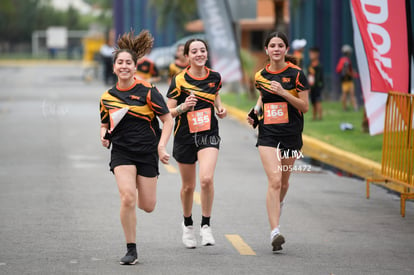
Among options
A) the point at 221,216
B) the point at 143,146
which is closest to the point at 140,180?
the point at 143,146

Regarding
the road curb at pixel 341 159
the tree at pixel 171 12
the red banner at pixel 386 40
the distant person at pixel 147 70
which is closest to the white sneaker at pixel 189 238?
the red banner at pixel 386 40

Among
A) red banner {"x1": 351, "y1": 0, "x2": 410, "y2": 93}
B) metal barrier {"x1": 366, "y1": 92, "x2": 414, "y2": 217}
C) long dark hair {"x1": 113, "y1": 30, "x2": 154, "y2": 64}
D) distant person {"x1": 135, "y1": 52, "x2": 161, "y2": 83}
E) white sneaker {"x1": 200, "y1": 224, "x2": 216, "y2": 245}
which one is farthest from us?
distant person {"x1": 135, "y1": 52, "x2": 161, "y2": 83}

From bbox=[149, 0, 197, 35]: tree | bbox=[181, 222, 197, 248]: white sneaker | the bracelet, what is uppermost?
bbox=[149, 0, 197, 35]: tree

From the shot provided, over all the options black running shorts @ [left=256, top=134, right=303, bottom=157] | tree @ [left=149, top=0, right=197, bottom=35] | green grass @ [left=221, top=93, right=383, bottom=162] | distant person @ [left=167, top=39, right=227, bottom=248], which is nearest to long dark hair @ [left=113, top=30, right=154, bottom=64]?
distant person @ [left=167, top=39, right=227, bottom=248]

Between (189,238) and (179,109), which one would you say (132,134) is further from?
(189,238)

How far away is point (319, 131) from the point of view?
64.0ft

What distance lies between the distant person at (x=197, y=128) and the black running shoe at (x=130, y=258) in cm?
86

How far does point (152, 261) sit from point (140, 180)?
0.68m

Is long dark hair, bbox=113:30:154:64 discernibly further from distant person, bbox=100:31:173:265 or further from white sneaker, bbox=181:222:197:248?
white sneaker, bbox=181:222:197:248

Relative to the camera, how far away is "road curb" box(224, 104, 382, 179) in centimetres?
1389

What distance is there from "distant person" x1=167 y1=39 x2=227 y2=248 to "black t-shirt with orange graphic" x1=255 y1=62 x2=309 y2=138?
453 mm

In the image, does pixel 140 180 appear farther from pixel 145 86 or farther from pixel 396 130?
pixel 396 130

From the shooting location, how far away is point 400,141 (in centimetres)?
1088

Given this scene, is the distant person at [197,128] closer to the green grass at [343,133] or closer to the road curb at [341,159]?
the road curb at [341,159]
